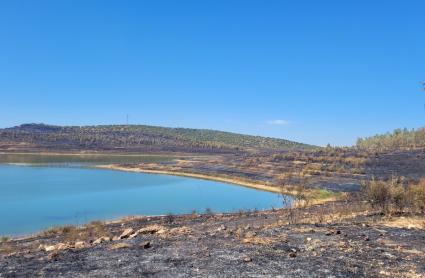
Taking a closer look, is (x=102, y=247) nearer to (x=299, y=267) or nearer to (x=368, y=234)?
(x=299, y=267)

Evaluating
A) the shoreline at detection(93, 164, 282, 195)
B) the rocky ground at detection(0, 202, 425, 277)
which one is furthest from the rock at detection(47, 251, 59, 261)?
the shoreline at detection(93, 164, 282, 195)

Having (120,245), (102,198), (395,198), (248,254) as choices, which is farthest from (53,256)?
(102,198)

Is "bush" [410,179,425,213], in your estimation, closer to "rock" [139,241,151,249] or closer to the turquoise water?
"rock" [139,241,151,249]

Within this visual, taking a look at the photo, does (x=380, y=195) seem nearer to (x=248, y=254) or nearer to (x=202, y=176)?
(x=248, y=254)

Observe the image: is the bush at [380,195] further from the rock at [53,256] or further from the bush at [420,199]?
the rock at [53,256]

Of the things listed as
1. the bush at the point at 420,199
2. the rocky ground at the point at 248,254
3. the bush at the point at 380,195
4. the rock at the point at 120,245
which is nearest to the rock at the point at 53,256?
the rocky ground at the point at 248,254

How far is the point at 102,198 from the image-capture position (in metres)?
41.2

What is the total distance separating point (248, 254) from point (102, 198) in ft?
104

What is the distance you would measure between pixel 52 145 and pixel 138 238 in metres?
113

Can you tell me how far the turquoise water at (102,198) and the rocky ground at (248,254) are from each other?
1391 cm

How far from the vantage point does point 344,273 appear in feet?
32.1

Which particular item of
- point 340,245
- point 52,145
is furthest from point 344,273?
point 52,145

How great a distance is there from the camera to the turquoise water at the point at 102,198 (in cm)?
3030

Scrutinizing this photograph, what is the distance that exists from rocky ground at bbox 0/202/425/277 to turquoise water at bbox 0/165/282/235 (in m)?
13.9
